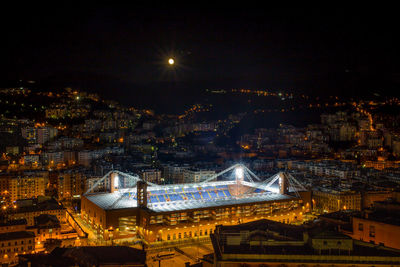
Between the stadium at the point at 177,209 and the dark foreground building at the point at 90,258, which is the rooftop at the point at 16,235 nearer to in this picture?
the stadium at the point at 177,209

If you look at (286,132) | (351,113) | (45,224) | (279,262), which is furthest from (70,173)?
(351,113)

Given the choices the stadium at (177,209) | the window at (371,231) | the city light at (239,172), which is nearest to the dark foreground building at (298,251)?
the window at (371,231)

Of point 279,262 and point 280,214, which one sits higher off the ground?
point 279,262

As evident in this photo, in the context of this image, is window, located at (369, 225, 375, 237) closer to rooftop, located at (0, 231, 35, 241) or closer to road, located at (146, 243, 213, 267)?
road, located at (146, 243, 213, 267)

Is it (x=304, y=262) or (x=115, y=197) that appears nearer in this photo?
(x=304, y=262)

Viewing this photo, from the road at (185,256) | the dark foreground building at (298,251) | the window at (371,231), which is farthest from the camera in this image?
the road at (185,256)

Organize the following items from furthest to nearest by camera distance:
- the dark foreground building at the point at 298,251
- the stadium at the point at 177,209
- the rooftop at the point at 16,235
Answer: the stadium at the point at 177,209 < the rooftop at the point at 16,235 < the dark foreground building at the point at 298,251

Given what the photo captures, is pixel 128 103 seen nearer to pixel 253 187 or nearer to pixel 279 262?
pixel 253 187
